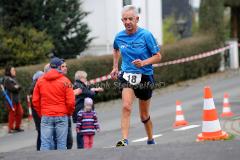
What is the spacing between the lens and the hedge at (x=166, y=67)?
1958 cm

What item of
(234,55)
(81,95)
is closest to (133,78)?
(81,95)

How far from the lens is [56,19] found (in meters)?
23.5

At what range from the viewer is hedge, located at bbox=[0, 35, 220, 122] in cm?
1958

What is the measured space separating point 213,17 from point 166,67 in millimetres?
5324

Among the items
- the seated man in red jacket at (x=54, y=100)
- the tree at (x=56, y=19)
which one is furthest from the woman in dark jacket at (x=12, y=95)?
the seated man in red jacket at (x=54, y=100)

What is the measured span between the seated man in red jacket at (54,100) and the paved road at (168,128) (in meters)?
0.89

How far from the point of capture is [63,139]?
33.3 ft

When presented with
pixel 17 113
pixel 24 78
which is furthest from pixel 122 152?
pixel 24 78

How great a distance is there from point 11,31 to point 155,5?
14.4m

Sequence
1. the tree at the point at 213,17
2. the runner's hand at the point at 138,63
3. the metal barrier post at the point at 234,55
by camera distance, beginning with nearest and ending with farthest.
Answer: the runner's hand at the point at 138,63
the tree at the point at 213,17
the metal barrier post at the point at 234,55

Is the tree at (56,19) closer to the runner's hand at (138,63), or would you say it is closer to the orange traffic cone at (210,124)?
the orange traffic cone at (210,124)

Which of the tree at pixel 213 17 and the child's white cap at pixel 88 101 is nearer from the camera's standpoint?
the child's white cap at pixel 88 101

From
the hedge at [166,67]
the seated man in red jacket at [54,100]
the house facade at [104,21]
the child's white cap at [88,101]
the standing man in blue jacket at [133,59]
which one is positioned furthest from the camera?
the house facade at [104,21]

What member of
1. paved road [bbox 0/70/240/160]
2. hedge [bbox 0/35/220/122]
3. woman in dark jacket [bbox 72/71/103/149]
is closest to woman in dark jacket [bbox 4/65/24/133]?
paved road [bbox 0/70/240/160]
